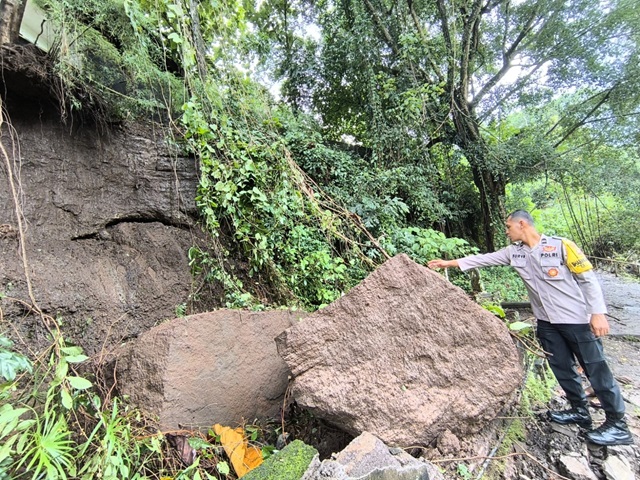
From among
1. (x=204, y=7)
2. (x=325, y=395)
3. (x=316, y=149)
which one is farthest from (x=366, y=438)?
(x=316, y=149)

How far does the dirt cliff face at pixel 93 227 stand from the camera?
2797mm

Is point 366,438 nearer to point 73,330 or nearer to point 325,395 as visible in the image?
point 325,395

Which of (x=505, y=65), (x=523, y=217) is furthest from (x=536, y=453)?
(x=505, y=65)

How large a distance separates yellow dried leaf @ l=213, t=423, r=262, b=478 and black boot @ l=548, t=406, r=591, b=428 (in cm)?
202

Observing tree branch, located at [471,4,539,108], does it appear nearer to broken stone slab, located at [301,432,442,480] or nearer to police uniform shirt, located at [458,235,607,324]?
police uniform shirt, located at [458,235,607,324]

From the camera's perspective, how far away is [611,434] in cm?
211

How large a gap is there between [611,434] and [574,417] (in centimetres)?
22

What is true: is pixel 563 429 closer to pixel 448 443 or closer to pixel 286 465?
pixel 448 443

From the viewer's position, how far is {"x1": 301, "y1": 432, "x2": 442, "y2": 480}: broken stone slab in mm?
1454

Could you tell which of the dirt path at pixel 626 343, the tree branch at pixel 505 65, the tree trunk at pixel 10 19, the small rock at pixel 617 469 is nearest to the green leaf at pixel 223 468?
the small rock at pixel 617 469

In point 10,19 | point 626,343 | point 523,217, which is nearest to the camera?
point 523,217

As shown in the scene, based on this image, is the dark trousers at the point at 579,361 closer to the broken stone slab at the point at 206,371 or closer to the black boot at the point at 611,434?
the black boot at the point at 611,434

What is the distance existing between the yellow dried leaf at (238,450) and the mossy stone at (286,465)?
30 centimetres

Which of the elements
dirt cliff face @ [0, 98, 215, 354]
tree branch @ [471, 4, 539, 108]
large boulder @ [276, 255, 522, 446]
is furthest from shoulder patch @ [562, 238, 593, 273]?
tree branch @ [471, 4, 539, 108]
